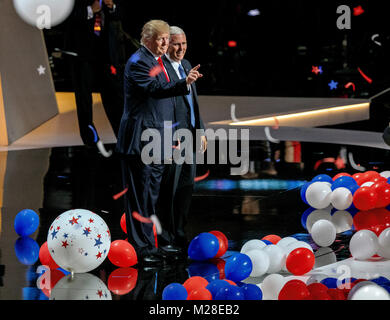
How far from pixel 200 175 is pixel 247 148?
7.34 ft

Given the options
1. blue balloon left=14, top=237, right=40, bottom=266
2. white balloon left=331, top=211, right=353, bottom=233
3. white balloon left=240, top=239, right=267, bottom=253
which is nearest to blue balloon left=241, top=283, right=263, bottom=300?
white balloon left=240, top=239, right=267, bottom=253

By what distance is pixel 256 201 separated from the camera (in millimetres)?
7289

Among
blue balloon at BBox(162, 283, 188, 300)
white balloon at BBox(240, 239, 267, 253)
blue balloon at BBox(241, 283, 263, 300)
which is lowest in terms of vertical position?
white balloon at BBox(240, 239, 267, 253)

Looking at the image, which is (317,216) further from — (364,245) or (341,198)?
(364,245)

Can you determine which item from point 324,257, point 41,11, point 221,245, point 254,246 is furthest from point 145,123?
point 41,11

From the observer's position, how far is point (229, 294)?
394cm

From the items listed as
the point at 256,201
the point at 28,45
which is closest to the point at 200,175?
the point at 256,201

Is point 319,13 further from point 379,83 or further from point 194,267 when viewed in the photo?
point 194,267

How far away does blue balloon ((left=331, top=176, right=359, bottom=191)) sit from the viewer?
6879 millimetres

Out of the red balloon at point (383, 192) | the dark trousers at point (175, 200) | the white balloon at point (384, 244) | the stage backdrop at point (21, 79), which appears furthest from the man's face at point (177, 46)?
the stage backdrop at point (21, 79)

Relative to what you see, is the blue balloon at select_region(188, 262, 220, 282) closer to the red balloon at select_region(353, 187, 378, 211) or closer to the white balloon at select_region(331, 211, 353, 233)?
the white balloon at select_region(331, 211, 353, 233)

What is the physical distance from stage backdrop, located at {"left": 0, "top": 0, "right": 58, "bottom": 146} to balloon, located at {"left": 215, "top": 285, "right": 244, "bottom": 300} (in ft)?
26.3

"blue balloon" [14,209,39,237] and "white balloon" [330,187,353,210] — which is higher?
"blue balloon" [14,209,39,237]

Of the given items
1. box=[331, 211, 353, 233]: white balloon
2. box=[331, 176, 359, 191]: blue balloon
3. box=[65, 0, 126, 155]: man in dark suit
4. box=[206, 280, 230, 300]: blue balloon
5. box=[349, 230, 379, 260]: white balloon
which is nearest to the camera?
box=[206, 280, 230, 300]: blue balloon
